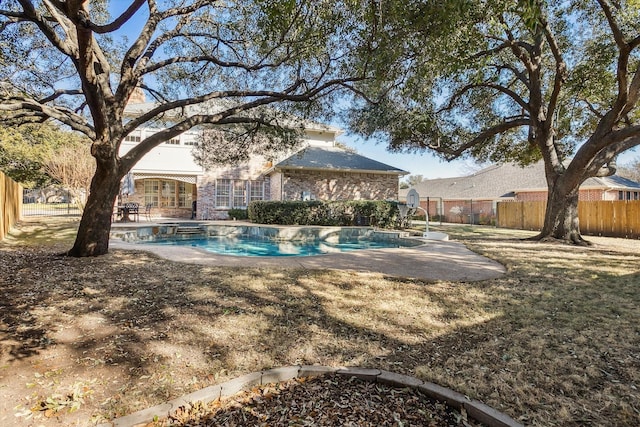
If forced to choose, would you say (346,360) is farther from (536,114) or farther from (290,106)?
(536,114)

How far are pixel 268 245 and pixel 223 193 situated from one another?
9.31 m

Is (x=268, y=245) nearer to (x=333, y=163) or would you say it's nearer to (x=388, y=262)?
(x=388, y=262)

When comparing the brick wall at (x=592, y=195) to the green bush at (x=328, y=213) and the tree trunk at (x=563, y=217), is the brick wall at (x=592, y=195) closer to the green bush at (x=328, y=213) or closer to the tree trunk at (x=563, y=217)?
the tree trunk at (x=563, y=217)

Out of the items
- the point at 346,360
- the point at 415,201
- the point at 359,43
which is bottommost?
the point at 346,360

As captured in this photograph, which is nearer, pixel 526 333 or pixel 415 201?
pixel 526 333

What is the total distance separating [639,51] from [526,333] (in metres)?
13.2

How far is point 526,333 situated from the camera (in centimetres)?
360

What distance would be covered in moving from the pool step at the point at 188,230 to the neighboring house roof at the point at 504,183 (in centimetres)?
1943

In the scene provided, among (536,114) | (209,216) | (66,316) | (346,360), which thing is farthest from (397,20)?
(209,216)

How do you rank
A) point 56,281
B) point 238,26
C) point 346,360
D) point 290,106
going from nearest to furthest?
1. point 346,360
2. point 56,281
3. point 238,26
4. point 290,106

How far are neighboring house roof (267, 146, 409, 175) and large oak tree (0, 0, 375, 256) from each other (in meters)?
6.97

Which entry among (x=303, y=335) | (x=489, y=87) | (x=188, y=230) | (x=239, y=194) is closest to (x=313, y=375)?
(x=303, y=335)

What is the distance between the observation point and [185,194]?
22.8m

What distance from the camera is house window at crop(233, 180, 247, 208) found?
20766 millimetres
